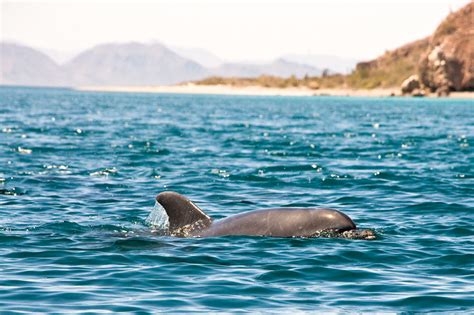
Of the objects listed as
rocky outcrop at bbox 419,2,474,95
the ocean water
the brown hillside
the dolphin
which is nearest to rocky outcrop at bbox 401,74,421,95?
the brown hillside

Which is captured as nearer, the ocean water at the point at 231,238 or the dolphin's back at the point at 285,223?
the ocean water at the point at 231,238

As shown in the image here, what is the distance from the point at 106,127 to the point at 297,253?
37499 mm

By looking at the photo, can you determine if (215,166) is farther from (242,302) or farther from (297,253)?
(242,302)

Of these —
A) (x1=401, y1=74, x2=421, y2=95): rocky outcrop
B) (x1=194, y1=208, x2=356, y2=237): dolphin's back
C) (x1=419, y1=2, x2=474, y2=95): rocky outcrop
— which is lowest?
(x1=194, y1=208, x2=356, y2=237): dolphin's back

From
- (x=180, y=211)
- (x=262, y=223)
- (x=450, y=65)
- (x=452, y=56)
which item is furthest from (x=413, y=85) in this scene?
(x=180, y=211)

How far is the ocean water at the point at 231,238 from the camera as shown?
10.7 metres

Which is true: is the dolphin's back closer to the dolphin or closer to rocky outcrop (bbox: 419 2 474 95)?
the dolphin

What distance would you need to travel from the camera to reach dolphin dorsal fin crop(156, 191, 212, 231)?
47.2 feet

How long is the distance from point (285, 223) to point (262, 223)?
408 millimetres

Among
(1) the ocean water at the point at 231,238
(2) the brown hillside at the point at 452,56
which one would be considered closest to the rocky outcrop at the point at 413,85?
(2) the brown hillside at the point at 452,56

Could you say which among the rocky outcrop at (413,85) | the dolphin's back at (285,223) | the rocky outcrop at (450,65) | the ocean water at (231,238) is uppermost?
the rocky outcrop at (450,65)

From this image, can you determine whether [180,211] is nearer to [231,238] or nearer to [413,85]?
[231,238]

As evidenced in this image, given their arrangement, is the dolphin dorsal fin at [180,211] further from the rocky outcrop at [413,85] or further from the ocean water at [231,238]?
the rocky outcrop at [413,85]

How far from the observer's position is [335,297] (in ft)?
35.3
